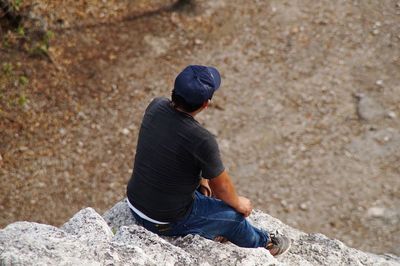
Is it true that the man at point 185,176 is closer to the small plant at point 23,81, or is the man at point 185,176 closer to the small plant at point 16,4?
the small plant at point 23,81

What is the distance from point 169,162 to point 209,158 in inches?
10.7

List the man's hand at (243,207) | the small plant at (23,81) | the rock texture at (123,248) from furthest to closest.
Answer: the small plant at (23,81)
the man's hand at (243,207)
the rock texture at (123,248)

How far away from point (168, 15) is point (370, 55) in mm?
3163

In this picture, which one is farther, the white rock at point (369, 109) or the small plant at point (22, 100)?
the small plant at point (22, 100)

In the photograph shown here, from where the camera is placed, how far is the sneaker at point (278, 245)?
4484 mm

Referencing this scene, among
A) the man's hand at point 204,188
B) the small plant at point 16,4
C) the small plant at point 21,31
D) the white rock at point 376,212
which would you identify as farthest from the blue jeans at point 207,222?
the small plant at point 16,4

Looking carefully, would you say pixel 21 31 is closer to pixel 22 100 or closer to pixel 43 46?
pixel 43 46

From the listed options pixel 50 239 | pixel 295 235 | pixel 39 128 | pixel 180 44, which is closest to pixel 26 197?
pixel 39 128

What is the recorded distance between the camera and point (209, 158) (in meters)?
3.85

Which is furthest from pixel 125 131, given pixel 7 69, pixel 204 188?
pixel 204 188

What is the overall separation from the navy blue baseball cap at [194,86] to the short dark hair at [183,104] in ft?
0.08

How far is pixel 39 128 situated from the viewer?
8094 millimetres

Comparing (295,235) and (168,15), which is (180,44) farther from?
(295,235)

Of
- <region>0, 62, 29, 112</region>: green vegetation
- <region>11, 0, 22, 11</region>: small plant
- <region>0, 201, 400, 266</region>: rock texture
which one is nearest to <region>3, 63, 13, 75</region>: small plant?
<region>0, 62, 29, 112</region>: green vegetation
